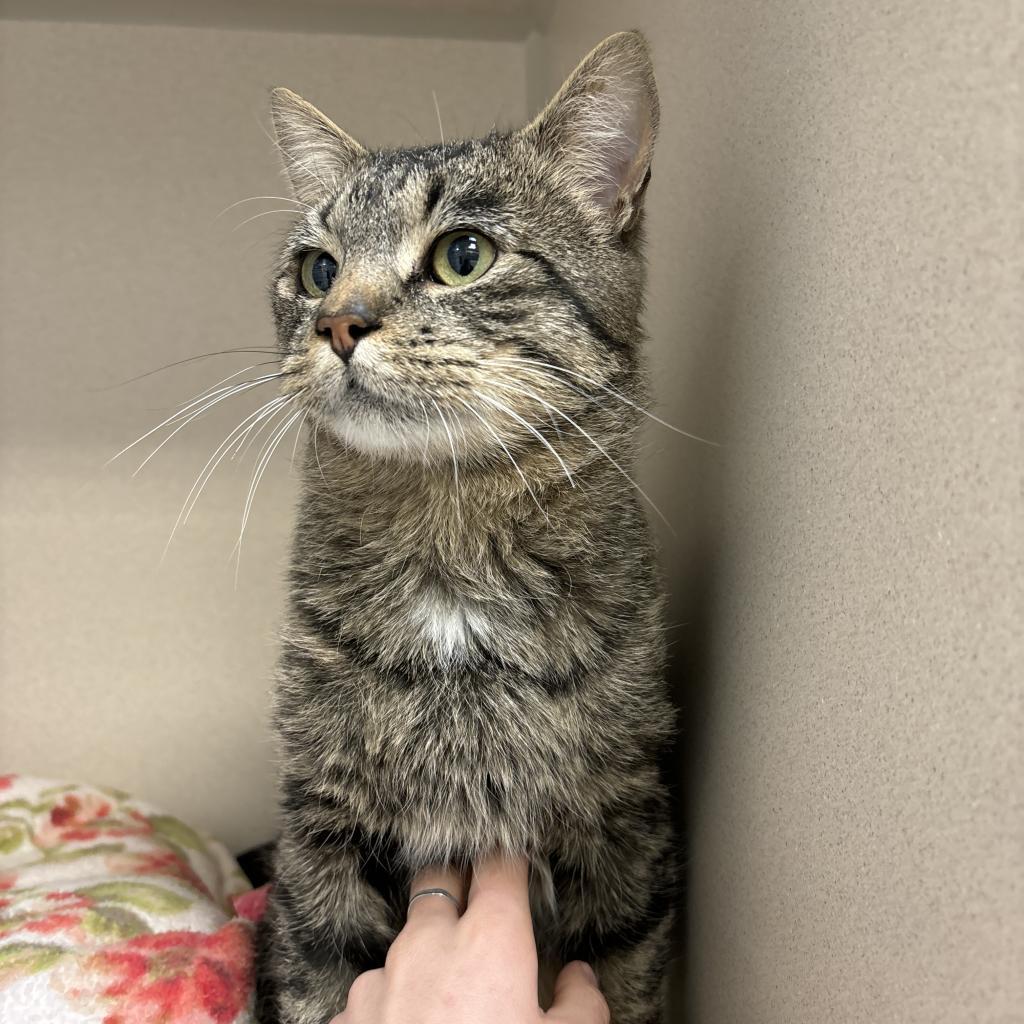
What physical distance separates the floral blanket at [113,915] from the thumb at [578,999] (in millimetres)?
424

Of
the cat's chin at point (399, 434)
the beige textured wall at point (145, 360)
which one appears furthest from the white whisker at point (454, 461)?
the beige textured wall at point (145, 360)

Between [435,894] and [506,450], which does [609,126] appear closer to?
[506,450]

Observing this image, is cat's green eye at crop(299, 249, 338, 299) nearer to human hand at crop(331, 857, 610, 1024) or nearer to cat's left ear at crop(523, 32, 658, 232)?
cat's left ear at crop(523, 32, 658, 232)

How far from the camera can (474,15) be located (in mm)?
1744

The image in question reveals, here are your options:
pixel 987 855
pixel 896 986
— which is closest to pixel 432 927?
pixel 896 986

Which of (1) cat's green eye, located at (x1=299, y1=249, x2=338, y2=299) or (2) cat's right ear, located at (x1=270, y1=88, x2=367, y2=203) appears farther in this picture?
(2) cat's right ear, located at (x1=270, y1=88, x2=367, y2=203)

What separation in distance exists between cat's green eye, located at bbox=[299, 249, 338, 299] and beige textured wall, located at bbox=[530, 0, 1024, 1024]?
17.2 inches

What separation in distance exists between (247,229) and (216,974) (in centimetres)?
130

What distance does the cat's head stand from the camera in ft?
2.79

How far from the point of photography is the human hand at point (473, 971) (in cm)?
81

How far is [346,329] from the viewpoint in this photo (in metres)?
0.85

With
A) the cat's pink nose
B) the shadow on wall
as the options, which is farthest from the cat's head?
the shadow on wall

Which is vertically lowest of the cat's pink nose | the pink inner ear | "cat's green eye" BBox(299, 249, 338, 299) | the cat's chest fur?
the cat's chest fur

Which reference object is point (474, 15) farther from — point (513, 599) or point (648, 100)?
point (513, 599)
